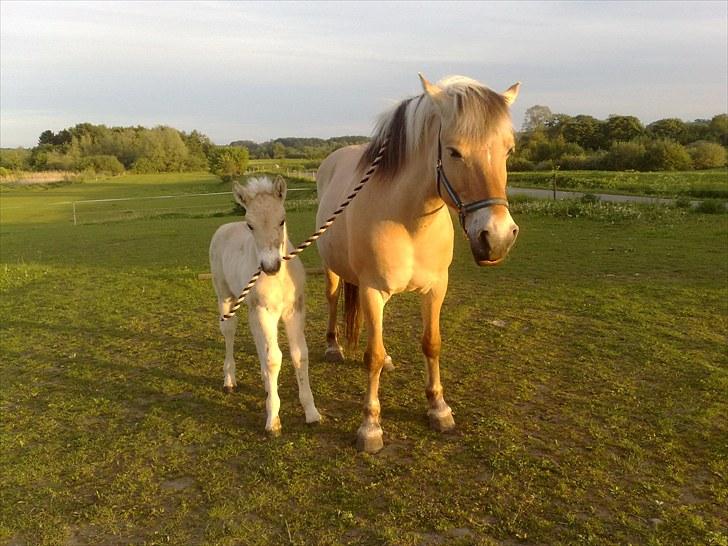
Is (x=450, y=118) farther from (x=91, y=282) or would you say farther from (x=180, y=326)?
(x=91, y=282)

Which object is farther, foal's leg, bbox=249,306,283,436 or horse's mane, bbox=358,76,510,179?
foal's leg, bbox=249,306,283,436

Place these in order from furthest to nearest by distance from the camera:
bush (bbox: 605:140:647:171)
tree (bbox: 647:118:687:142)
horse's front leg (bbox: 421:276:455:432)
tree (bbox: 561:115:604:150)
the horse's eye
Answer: tree (bbox: 647:118:687:142), bush (bbox: 605:140:647:171), tree (bbox: 561:115:604:150), horse's front leg (bbox: 421:276:455:432), the horse's eye

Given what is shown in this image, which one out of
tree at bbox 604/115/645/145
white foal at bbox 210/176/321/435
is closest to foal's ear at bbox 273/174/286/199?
white foal at bbox 210/176/321/435

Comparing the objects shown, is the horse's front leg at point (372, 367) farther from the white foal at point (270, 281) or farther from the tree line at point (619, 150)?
the tree line at point (619, 150)

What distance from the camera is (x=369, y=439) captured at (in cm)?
345

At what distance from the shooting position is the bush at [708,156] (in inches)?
1404

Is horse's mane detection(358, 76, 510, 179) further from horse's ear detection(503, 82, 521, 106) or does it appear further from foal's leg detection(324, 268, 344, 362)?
foal's leg detection(324, 268, 344, 362)

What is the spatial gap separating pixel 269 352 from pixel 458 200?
6.26ft

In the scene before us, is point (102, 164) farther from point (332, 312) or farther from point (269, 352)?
point (269, 352)

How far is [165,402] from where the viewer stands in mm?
4340

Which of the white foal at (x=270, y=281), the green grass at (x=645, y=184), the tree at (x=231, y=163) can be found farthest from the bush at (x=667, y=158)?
the white foal at (x=270, y=281)

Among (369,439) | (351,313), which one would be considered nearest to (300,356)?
(369,439)

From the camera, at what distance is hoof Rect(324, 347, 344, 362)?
5129mm

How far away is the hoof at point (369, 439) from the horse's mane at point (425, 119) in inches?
68.4
